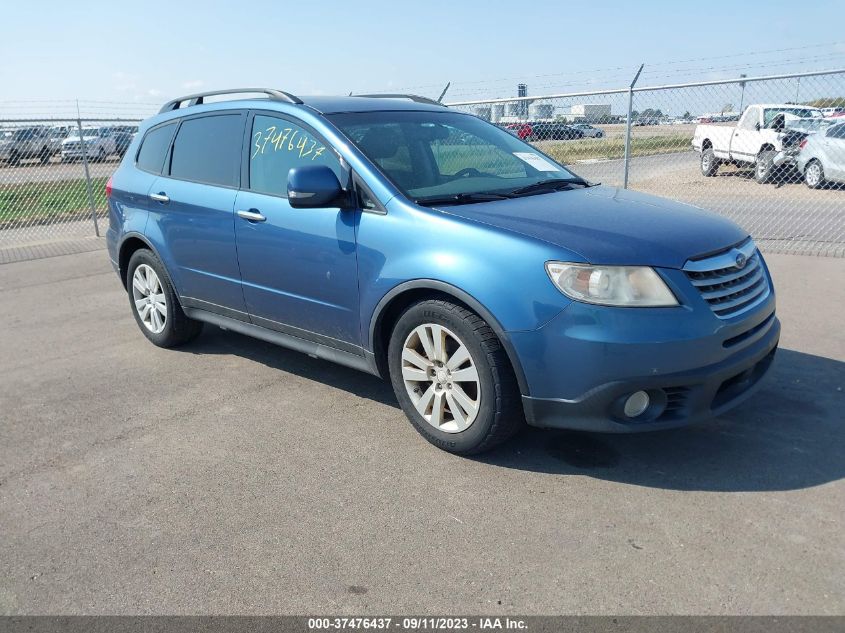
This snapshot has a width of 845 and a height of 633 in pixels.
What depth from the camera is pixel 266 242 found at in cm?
441

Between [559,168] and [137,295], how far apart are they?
11.2ft

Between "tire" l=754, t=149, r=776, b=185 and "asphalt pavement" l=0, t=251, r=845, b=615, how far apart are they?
32.9 ft

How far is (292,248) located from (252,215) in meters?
0.42

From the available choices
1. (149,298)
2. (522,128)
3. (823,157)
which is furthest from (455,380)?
(823,157)

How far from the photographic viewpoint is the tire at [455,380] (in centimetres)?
346

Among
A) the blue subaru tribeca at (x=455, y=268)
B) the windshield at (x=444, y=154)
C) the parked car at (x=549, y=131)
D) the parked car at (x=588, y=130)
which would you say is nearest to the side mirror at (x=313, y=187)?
the blue subaru tribeca at (x=455, y=268)

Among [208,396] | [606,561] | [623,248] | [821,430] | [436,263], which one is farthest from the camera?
[208,396]

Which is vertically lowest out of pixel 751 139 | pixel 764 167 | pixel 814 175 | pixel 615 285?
pixel 814 175

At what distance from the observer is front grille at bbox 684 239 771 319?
3.35m

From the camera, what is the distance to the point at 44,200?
45.1 feet

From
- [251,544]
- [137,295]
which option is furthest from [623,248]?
[137,295]

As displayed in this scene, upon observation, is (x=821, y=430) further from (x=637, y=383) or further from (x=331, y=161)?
(x=331, y=161)

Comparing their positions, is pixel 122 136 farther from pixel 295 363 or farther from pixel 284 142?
pixel 284 142

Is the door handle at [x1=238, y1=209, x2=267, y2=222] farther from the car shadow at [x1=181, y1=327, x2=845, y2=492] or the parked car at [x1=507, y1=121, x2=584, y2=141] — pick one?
the parked car at [x1=507, y1=121, x2=584, y2=141]
